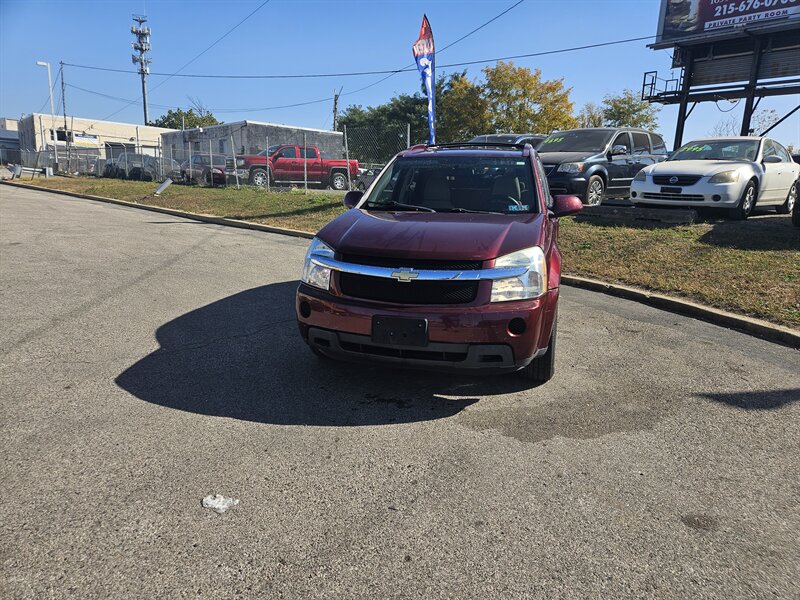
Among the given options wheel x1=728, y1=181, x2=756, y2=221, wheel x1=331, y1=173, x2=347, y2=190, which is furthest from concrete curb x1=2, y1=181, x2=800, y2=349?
wheel x1=331, y1=173, x2=347, y2=190

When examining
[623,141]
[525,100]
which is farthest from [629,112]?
[623,141]

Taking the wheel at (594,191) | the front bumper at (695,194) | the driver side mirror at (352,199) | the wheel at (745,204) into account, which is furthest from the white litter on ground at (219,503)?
the wheel at (594,191)

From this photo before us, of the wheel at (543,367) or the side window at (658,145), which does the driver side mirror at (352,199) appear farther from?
the side window at (658,145)

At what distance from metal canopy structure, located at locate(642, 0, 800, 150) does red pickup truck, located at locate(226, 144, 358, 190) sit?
59.0 feet

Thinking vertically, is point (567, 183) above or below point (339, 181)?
above

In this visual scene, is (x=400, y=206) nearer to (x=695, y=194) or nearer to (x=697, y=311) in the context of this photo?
(x=697, y=311)

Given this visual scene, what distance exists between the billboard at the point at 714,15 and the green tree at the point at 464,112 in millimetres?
15466

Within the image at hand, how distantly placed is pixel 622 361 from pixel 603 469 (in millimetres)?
1800

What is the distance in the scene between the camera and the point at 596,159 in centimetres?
1125

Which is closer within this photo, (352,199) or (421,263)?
(421,263)

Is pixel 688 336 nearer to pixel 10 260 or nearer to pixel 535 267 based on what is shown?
pixel 535 267

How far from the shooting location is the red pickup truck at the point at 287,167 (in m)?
20.1

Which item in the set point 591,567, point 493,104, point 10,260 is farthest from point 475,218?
point 493,104

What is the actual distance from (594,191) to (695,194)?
2.24 metres
